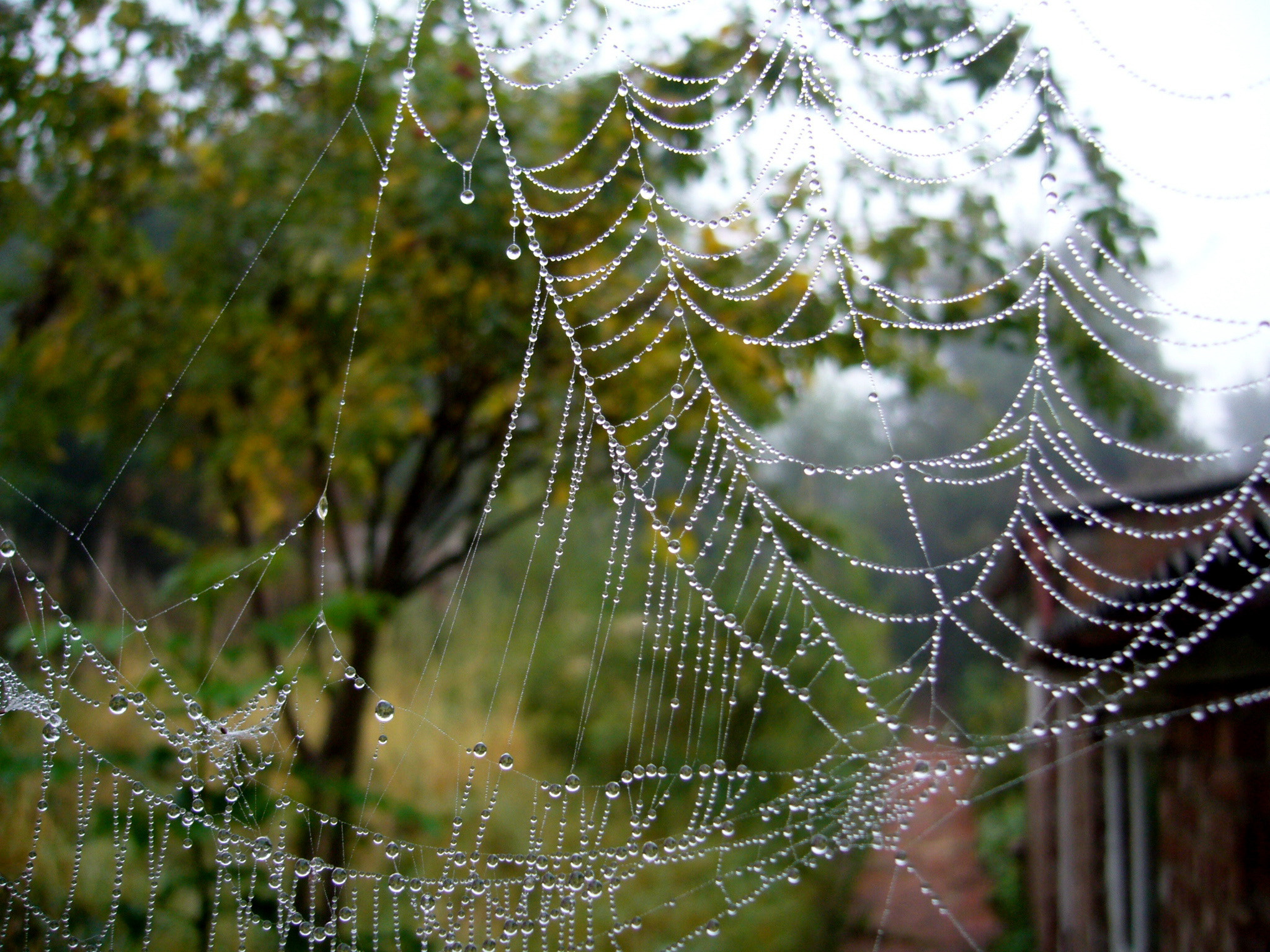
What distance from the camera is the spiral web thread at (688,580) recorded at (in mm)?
1791

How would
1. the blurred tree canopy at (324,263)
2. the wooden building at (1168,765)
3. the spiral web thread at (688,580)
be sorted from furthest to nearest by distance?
the blurred tree canopy at (324,263), the wooden building at (1168,765), the spiral web thread at (688,580)

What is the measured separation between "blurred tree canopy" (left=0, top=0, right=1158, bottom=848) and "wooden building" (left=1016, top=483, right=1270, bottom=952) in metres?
0.88

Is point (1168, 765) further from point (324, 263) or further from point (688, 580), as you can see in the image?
point (324, 263)

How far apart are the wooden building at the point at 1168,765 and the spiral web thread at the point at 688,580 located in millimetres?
61

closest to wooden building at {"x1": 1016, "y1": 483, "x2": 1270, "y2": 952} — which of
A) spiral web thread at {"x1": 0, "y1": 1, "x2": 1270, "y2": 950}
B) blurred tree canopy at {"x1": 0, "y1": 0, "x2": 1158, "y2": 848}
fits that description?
spiral web thread at {"x1": 0, "y1": 1, "x2": 1270, "y2": 950}

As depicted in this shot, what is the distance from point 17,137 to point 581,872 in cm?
267

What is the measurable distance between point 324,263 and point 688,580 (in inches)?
63.7

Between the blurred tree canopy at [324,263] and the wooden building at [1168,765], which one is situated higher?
the blurred tree canopy at [324,263]

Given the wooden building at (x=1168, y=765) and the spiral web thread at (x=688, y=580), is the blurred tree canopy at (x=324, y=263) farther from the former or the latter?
the wooden building at (x=1168, y=765)

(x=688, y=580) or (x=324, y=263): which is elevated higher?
(x=324, y=263)

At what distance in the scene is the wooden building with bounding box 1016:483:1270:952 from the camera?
2.36 m

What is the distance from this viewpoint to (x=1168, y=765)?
312cm

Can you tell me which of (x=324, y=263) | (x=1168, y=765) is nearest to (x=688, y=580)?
(x=324, y=263)

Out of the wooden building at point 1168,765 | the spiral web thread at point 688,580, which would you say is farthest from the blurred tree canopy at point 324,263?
the wooden building at point 1168,765
